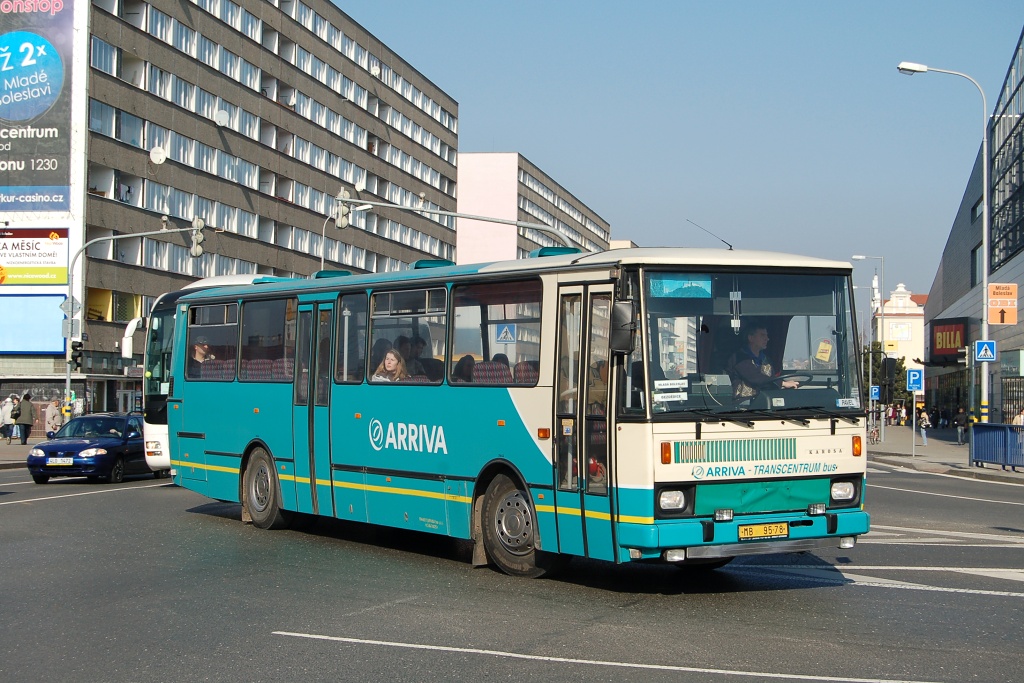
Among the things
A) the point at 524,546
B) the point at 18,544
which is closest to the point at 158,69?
the point at 18,544

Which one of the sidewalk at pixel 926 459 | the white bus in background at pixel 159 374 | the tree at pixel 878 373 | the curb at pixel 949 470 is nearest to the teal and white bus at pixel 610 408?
the tree at pixel 878 373

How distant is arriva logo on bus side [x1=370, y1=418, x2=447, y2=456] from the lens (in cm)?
1235

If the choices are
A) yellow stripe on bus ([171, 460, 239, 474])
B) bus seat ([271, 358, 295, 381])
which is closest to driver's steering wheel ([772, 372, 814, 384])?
bus seat ([271, 358, 295, 381])

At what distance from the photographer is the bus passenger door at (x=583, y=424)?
33.8 feet

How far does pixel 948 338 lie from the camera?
66.7 m

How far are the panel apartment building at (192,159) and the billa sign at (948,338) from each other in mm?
28885

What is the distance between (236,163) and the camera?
66.1 meters

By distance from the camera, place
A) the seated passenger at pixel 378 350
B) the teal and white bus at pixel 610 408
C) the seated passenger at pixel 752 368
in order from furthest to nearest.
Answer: the seated passenger at pixel 378 350, the seated passenger at pixel 752 368, the teal and white bus at pixel 610 408

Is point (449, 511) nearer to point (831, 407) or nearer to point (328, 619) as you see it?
point (328, 619)

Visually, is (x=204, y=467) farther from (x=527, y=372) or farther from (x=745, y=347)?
(x=745, y=347)

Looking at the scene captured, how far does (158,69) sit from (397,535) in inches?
1888

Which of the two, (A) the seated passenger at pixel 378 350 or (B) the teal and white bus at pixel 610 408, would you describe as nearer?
(B) the teal and white bus at pixel 610 408

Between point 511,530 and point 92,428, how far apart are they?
56.5 feet

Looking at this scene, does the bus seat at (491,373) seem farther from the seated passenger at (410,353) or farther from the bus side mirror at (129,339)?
the bus side mirror at (129,339)
